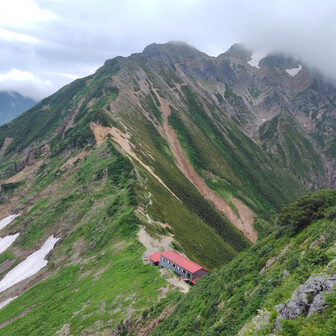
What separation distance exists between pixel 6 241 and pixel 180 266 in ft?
222

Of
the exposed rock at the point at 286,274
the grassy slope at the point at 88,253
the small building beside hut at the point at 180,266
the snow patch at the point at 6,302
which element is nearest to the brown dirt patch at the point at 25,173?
the grassy slope at the point at 88,253

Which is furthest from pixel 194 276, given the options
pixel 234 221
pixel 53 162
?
pixel 234 221

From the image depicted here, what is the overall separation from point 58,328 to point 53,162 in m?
97.7

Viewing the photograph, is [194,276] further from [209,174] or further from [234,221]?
[209,174]

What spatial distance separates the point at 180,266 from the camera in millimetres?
49594

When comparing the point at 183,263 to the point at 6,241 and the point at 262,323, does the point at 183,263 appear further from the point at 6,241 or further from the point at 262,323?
the point at 6,241

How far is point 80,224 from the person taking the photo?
77.2 m

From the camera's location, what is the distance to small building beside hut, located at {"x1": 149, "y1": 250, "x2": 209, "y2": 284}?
4818 centimetres

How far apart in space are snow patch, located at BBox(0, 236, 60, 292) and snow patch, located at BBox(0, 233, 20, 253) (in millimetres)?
12434

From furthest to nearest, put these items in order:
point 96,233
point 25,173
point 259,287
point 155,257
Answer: point 25,173 → point 96,233 → point 155,257 → point 259,287

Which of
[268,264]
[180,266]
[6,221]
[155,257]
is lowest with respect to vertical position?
[180,266]

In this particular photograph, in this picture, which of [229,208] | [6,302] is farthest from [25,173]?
[229,208]

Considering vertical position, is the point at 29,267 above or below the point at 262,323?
above

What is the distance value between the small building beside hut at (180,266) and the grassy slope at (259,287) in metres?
16.4
